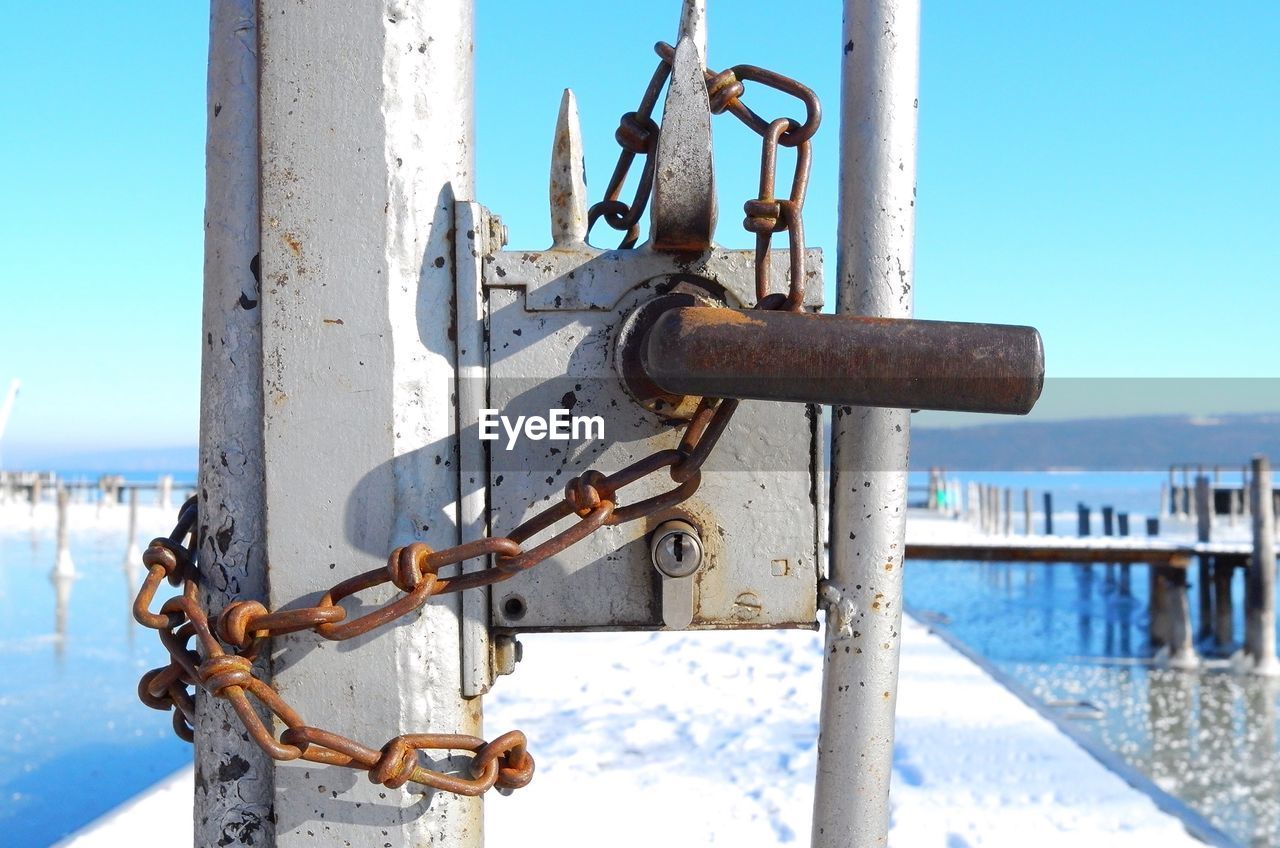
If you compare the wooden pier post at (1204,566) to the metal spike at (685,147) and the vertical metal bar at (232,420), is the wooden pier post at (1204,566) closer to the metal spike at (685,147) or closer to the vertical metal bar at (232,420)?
the metal spike at (685,147)

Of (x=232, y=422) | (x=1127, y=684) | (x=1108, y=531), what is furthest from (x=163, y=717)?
(x=1108, y=531)

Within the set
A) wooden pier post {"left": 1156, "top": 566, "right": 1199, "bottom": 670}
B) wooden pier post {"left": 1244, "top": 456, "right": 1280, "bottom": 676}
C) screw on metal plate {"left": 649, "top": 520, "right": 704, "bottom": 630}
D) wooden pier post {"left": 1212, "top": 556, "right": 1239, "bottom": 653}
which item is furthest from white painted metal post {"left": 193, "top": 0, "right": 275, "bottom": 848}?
wooden pier post {"left": 1212, "top": 556, "right": 1239, "bottom": 653}

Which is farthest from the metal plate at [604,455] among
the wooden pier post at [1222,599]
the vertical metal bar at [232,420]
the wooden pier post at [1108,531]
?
the wooden pier post at [1108,531]

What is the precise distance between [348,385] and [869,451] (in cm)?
61

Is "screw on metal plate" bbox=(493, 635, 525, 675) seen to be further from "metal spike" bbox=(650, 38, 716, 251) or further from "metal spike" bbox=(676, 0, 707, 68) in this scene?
"metal spike" bbox=(676, 0, 707, 68)

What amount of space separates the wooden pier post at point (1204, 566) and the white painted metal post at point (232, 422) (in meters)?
18.6

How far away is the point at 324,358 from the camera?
1.02m

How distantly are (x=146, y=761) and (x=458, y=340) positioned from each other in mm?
6861

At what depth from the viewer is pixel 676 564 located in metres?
1.06

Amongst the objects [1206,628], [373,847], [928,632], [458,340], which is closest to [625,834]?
[373,847]

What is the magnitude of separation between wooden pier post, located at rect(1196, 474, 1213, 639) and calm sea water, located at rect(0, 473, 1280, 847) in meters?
1.19

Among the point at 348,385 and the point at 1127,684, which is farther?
the point at 1127,684

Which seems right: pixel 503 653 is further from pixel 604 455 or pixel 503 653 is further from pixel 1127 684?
pixel 1127 684

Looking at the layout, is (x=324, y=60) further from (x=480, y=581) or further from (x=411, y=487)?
(x=480, y=581)
